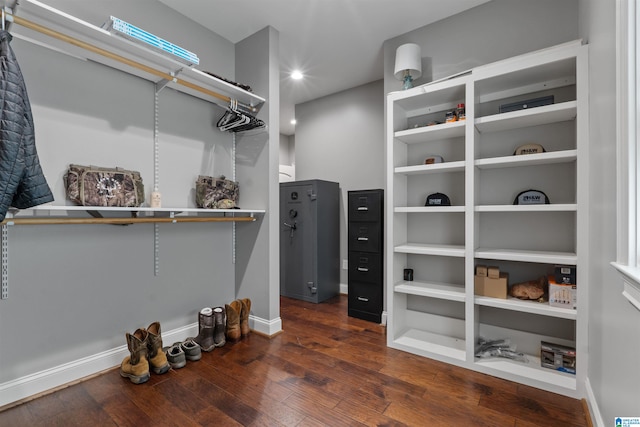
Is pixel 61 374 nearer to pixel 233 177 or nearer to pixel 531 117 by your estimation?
pixel 233 177

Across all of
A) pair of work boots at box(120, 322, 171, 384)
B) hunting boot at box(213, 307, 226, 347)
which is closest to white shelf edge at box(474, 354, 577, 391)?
hunting boot at box(213, 307, 226, 347)

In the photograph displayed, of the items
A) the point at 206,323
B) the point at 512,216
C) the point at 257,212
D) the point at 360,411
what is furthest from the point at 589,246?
the point at 206,323

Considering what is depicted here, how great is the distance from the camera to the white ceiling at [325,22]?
2.37m

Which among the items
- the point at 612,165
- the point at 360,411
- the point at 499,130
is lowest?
the point at 360,411

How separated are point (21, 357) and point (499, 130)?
10.9 ft

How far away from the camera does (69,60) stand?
5.97ft

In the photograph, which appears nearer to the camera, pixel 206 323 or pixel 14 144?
pixel 14 144

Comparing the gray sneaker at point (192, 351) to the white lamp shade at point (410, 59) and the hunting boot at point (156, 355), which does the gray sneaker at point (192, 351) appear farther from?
the white lamp shade at point (410, 59)

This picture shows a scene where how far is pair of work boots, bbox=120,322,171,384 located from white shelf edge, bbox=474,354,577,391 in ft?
6.78

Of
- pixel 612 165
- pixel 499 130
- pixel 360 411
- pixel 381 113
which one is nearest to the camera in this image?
pixel 612 165

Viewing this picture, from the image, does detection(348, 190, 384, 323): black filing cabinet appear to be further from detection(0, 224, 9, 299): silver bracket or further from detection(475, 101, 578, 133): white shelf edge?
detection(0, 224, 9, 299): silver bracket

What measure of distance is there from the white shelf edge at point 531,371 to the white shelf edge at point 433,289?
43 centimetres

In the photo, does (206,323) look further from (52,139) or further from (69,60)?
(69,60)

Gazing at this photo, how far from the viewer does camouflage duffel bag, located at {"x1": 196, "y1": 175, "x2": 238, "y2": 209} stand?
7.97 ft
